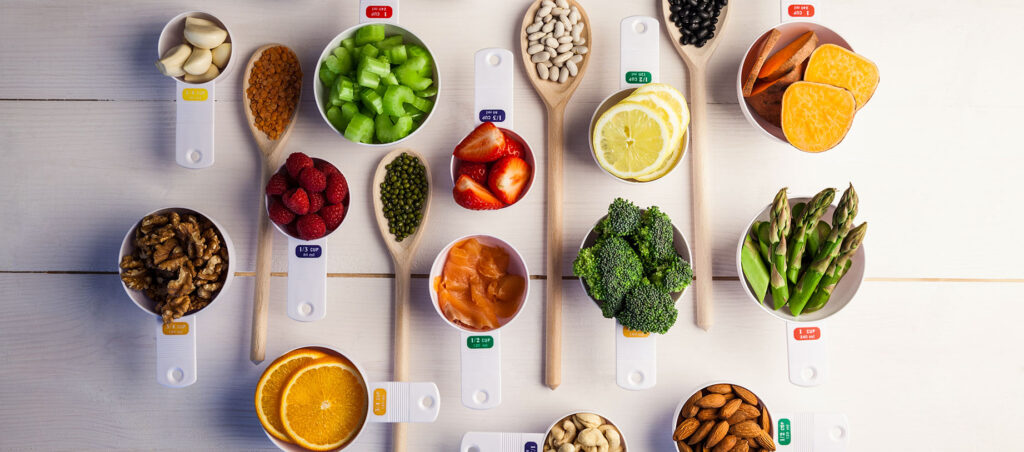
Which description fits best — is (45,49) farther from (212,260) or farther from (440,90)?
(440,90)

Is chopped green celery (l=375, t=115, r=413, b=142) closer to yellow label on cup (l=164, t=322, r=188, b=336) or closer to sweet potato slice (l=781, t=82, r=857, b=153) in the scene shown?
yellow label on cup (l=164, t=322, r=188, b=336)

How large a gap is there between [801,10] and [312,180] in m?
1.26

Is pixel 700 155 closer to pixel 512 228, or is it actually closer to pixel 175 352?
pixel 512 228

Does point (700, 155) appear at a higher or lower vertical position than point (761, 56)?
lower

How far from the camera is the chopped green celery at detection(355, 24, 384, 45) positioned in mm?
1367

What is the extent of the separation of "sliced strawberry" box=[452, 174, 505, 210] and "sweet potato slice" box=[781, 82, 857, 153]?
27.9 inches

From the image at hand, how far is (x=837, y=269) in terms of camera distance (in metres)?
1.34

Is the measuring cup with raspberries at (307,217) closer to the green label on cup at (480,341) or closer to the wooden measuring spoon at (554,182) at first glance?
the green label on cup at (480,341)

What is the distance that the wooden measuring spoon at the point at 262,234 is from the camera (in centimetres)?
141

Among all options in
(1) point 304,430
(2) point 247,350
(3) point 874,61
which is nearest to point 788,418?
(3) point 874,61

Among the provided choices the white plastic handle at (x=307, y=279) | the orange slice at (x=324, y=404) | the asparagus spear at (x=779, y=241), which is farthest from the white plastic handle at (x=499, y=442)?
the asparagus spear at (x=779, y=241)

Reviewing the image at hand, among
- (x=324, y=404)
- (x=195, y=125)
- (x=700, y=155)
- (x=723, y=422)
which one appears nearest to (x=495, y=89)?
(x=700, y=155)

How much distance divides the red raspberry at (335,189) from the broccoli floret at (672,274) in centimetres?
74

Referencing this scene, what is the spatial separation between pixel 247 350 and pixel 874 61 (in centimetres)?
180
